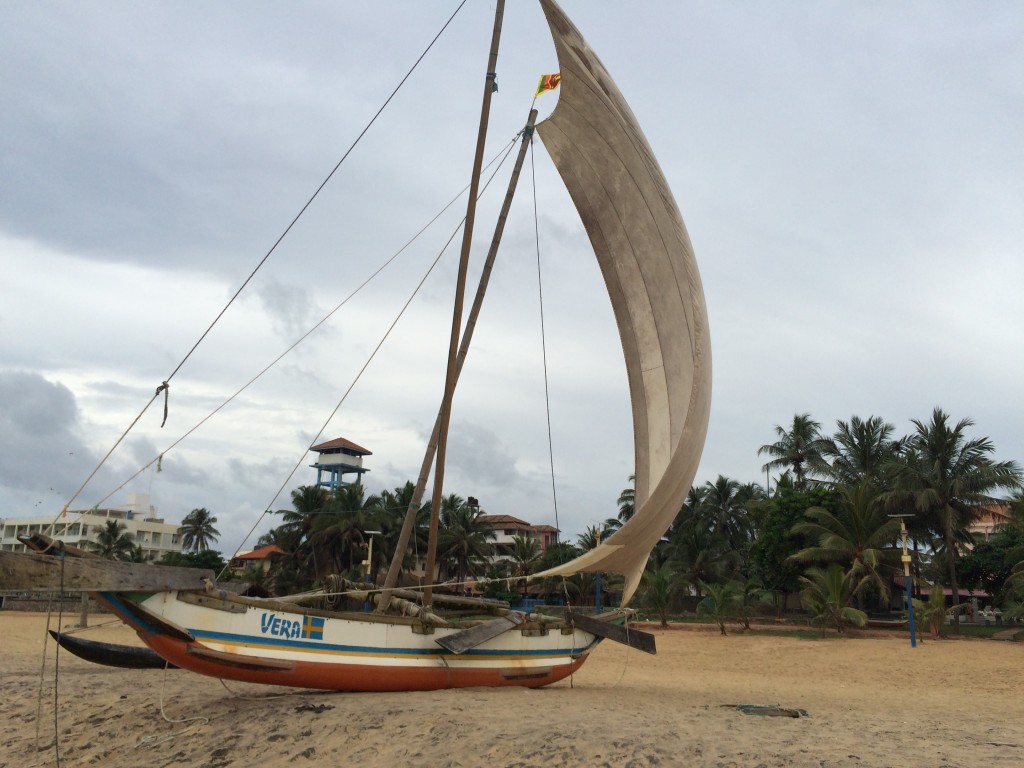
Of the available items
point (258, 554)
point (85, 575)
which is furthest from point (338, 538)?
point (85, 575)

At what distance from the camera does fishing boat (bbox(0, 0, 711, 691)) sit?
9.70 metres

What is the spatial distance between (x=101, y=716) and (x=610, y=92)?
13275mm

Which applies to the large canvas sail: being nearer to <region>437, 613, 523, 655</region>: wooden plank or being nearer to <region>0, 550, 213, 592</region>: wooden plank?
<region>437, 613, 523, 655</region>: wooden plank

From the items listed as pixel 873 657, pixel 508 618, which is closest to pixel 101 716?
pixel 508 618

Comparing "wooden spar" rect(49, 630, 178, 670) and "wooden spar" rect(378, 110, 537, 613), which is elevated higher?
"wooden spar" rect(378, 110, 537, 613)

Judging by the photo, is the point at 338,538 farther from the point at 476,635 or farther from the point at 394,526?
the point at 476,635

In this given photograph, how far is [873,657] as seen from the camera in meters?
22.8

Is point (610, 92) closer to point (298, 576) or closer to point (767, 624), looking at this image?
point (767, 624)

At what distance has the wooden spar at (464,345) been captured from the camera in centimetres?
1298

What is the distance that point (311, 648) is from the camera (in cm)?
1058

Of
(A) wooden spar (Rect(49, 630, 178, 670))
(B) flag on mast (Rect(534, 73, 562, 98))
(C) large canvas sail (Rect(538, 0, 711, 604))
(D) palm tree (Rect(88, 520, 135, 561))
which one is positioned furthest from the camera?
(D) palm tree (Rect(88, 520, 135, 561))

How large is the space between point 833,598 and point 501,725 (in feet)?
72.7

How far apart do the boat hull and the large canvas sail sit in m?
2.30

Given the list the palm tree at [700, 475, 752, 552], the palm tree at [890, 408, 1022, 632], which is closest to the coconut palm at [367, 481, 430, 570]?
the palm tree at [700, 475, 752, 552]
